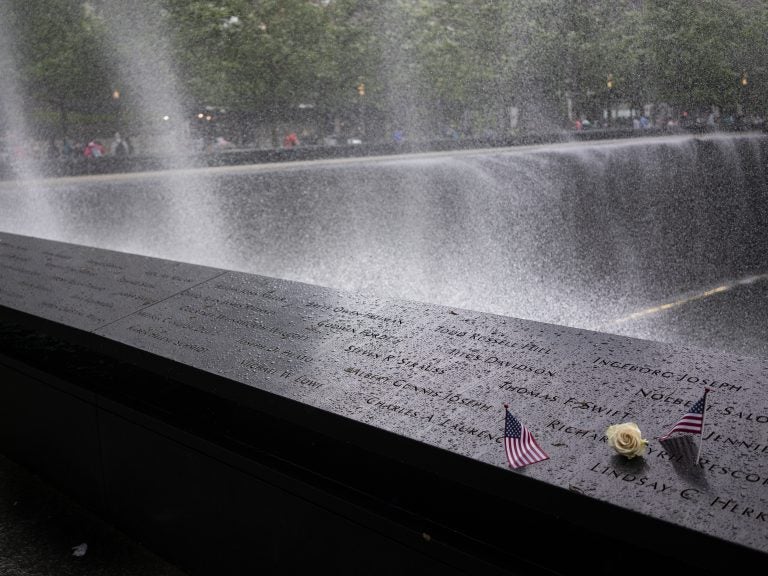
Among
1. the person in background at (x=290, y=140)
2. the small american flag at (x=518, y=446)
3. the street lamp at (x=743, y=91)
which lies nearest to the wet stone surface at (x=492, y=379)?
the small american flag at (x=518, y=446)

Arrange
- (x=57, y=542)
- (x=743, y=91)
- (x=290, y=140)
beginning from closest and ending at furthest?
(x=57, y=542) → (x=743, y=91) → (x=290, y=140)

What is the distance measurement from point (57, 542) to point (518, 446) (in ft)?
6.82

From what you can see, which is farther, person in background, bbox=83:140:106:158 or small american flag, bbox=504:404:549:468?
person in background, bbox=83:140:106:158

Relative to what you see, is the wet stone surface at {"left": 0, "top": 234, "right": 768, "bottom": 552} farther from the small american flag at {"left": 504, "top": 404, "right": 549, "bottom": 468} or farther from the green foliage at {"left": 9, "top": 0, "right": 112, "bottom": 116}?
the green foliage at {"left": 9, "top": 0, "right": 112, "bottom": 116}

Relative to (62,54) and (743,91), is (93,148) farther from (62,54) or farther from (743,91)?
(743,91)

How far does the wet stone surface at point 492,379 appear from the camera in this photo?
5.64 feet

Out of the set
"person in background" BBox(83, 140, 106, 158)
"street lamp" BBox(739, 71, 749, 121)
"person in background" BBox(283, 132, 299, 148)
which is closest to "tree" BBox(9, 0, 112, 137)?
"person in background" BBox(83, 140, 106, 158)

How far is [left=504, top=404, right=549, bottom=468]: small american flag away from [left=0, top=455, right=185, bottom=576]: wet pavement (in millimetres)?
1541

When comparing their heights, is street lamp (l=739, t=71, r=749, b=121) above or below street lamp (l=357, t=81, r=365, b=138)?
below

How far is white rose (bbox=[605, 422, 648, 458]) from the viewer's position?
1795mm

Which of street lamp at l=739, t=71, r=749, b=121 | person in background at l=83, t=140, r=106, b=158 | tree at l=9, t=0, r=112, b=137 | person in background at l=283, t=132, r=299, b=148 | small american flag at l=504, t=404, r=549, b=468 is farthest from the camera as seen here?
person in background at l=83, t=140, r=106, b=158

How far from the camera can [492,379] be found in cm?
231

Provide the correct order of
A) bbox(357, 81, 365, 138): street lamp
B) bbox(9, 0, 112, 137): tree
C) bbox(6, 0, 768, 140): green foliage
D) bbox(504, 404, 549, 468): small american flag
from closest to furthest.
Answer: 1. bbox(504, 404, 549, 468): small american flag
2. bbox(6, 0, 768, 140): green foliage
3. bbox(357, 81, 365, 138): street lamp
4. bbox(9, 0, 112, 137): tree

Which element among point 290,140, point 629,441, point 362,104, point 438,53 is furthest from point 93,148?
point 629,441
